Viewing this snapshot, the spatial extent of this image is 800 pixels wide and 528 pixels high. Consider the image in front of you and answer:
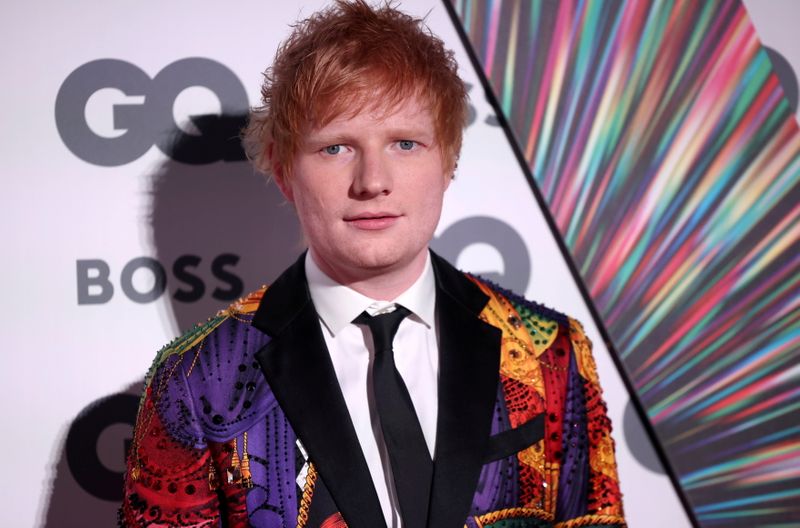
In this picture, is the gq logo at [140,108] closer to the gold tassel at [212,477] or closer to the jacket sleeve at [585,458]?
the gold tassel at [212,477]

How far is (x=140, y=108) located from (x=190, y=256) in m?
0.27

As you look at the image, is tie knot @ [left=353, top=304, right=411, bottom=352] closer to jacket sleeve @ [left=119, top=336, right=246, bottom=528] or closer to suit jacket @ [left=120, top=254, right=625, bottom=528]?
suit jacket @ [left=120, top=254, right=625, bottom=528]

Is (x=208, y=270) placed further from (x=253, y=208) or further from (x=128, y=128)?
(x=128, y=128)

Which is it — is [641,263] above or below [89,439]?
above

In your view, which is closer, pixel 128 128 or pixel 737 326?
pixel 128 128

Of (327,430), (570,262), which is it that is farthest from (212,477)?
(570,262)

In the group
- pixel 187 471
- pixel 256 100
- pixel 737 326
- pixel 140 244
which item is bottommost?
pixel 187 471

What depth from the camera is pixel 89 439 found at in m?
1.43

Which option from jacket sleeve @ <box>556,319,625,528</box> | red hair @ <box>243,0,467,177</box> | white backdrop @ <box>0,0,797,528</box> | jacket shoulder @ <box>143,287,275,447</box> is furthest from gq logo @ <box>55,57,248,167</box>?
jacket sleeve @ <box>556,319,625,528</box>

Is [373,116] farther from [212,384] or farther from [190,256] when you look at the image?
[190,256]

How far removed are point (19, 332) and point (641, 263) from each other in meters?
1.13

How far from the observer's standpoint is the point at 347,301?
3.56ft

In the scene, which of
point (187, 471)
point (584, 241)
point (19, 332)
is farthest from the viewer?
point (584, 241)

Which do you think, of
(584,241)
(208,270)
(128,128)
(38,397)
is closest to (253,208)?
(208,270)
